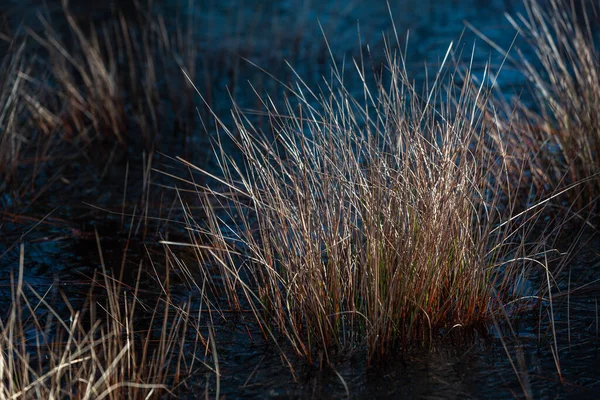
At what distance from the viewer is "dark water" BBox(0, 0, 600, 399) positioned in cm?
228

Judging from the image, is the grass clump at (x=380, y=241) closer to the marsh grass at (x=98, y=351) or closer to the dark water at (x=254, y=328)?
the dark water at (x=254, y=328)

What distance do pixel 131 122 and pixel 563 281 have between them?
3088mm

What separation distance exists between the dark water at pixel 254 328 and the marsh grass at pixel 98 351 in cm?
11

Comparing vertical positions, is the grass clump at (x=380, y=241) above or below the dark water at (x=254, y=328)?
above

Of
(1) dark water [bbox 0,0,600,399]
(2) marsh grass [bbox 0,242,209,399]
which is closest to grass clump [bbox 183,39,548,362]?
(1) dark water [bbox 0,0,600,399]

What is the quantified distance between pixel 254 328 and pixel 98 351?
502 mm

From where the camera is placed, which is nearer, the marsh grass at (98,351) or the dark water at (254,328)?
the marsh grass at (98,351)

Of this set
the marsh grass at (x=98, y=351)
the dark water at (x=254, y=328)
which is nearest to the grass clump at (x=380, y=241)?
the dark water at (x=254, y=328)

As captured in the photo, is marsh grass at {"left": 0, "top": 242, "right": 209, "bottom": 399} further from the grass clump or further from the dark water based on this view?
the grass clump

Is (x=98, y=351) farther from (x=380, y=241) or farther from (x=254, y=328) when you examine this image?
(x=380, y=241)

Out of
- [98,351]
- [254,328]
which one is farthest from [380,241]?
[98,351]

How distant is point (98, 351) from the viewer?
95.7 inches

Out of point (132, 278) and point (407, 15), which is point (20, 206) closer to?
point (132, 278)

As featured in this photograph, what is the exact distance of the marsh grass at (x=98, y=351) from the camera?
1.93 meters
